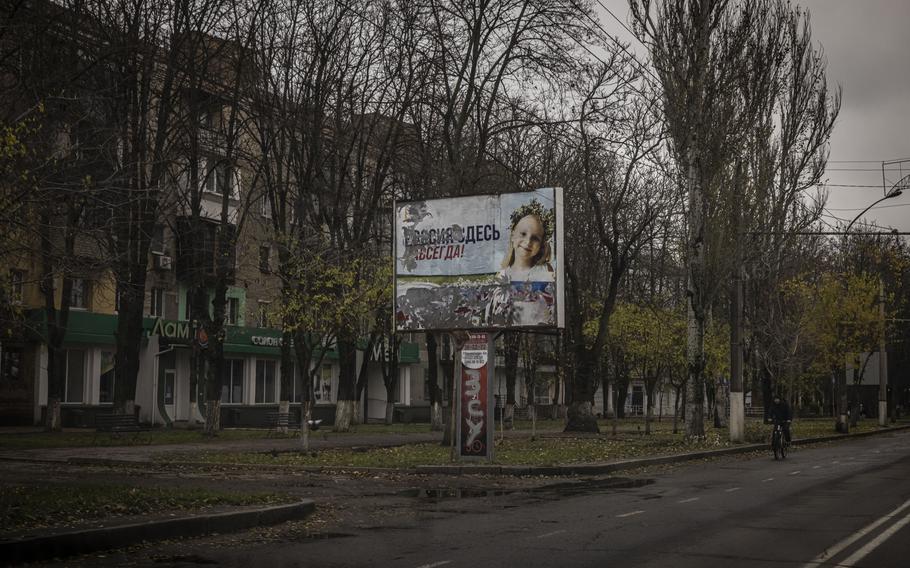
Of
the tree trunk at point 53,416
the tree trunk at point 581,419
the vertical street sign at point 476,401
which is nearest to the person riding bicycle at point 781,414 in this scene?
the vertical street sign at point 476,401

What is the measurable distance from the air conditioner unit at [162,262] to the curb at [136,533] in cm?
3479

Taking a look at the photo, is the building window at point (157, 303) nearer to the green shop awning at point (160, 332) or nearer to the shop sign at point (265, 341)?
the green shop awning at point (160, 332)

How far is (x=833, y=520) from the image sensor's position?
13.9 m

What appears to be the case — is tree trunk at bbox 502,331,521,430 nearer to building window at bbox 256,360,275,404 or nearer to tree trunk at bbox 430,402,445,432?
tree trunk at bbox 430,402,445,432

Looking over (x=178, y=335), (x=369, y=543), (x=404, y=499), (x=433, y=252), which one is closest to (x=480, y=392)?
(x=433, y=252)

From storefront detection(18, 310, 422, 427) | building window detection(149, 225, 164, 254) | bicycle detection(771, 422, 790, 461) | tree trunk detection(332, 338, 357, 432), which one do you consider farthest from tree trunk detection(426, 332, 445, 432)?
building window detection(149, 225, 164, 254)

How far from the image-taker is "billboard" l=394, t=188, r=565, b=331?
24125mm

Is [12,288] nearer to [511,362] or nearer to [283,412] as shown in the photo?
[283,412]

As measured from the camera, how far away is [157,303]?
49.4 m

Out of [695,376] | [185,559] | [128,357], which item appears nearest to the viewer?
[185,559]

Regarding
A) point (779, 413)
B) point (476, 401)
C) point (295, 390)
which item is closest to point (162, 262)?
point (295, 390)

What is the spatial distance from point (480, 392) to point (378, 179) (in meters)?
14.5

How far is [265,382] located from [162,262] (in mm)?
10553

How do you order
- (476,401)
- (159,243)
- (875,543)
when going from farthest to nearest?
1. (159,243)
2. (476,401)
3. (875,543)
